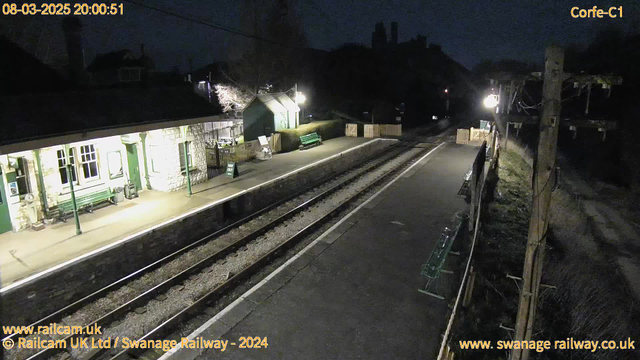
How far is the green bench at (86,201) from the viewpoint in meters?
11.6

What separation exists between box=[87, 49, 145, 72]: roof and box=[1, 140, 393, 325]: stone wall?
851 cm

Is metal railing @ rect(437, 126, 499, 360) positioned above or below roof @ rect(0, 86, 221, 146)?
below

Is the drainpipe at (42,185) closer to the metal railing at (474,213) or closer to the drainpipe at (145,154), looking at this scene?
the drainpipe at (145,154)

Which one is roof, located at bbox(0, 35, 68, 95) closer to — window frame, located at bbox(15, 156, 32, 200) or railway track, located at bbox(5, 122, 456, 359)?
window frame, located at bbox(15, 156, 32, 200)

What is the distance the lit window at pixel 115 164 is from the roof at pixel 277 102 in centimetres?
1376

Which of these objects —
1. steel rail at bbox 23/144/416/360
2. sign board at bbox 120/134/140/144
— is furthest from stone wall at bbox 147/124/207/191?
steel rail at bbox 23/144/416/360

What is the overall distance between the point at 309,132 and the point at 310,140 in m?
1.26

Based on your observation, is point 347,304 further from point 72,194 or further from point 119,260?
point 72,194

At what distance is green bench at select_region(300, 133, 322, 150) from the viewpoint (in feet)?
81.8

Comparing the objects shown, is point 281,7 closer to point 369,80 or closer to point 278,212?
point 369,80

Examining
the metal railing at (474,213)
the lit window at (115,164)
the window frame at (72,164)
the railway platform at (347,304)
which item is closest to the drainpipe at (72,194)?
the window frame at (72,164)

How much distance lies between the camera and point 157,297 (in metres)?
8.77

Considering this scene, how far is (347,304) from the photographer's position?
7.75 meters

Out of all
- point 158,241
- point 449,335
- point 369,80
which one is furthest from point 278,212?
point 369,80
